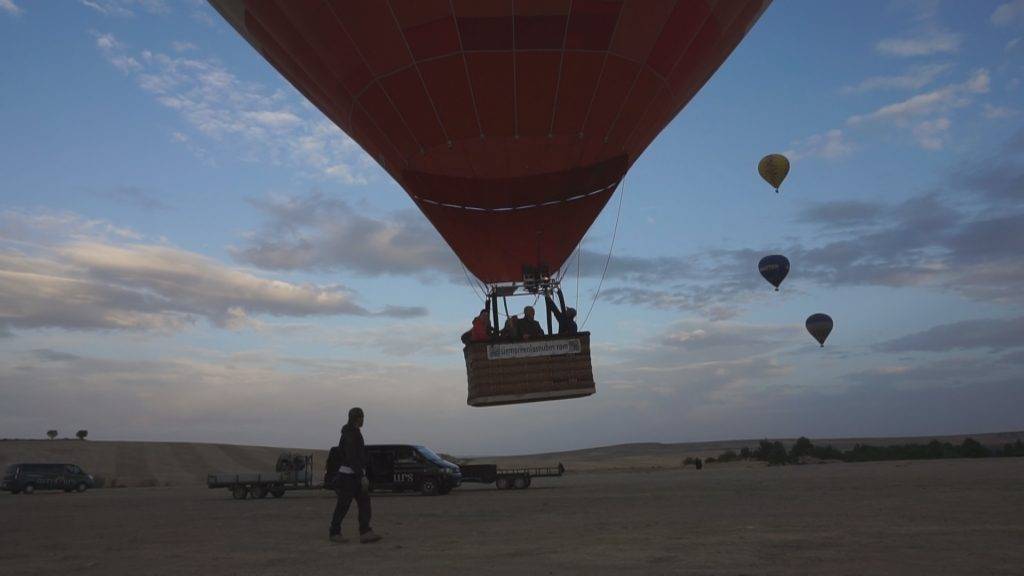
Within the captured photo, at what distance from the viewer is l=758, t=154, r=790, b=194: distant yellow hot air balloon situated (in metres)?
29.0

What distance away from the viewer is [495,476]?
21500mm

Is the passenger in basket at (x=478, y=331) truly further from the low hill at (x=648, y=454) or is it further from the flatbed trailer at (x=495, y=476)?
the low hill at (x=648, y=454)

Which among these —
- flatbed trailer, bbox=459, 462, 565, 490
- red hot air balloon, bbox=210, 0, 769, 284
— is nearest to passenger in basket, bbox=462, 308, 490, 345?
red hot air balloon, bbox=210, 0, 769, 284

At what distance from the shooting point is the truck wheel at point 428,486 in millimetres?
19250

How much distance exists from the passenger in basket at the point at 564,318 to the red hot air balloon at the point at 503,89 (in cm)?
98

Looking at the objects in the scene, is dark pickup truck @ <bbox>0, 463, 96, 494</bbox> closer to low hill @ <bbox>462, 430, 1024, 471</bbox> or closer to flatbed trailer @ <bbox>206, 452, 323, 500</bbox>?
flatbed trailer @ <bbox>206, 452, 323, 500</bbox>

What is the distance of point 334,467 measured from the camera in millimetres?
8406

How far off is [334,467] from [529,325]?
4647 millimetres

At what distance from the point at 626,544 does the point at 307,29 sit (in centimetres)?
902

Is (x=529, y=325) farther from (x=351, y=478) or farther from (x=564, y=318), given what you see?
(x=351, y=478)

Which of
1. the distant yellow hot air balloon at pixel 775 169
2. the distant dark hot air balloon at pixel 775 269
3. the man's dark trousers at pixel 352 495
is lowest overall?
the man's dark trousers at pixel 352 495

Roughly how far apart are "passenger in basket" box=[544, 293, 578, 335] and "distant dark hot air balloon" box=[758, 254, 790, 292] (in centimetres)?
2178

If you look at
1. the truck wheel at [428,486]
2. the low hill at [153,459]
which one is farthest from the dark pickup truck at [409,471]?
the low hill at [153,459]

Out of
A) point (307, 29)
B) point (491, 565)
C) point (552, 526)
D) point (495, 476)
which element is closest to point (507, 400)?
point (552, 526)
